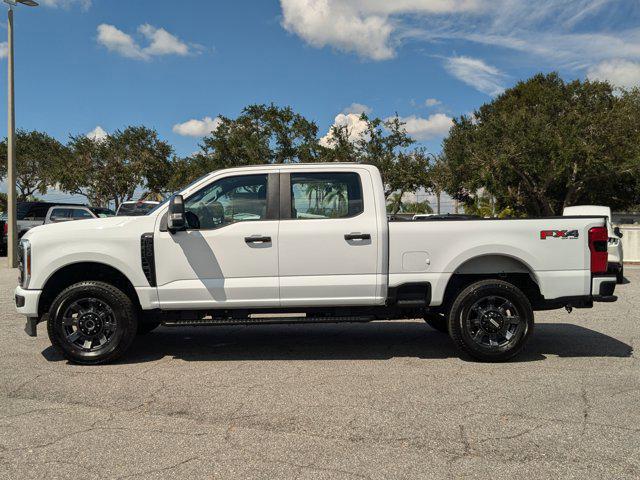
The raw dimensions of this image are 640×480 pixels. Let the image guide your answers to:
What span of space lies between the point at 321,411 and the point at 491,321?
233cm

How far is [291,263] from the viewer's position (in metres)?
5.72

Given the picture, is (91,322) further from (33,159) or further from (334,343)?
(33,159)

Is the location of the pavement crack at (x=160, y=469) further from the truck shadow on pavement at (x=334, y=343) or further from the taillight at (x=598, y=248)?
the taillight at (x=598, y=248)

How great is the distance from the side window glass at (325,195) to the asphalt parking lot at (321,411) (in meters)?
1.57

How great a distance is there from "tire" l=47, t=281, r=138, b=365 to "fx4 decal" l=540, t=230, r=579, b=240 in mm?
4270

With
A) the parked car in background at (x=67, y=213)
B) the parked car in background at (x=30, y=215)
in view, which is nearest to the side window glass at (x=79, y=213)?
the parked car in background at (x=67, y=213)

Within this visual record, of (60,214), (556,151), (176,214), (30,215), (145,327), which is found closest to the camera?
(176,214)

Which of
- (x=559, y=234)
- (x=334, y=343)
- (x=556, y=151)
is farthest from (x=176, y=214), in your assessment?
(x=556, y=151)

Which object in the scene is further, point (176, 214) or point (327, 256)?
point (327, 256)

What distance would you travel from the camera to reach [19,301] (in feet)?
18.9

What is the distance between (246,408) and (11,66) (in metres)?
15.7

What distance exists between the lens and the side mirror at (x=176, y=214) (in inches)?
215

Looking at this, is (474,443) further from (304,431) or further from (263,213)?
(263,213)

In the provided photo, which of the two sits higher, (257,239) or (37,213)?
(37,213)
